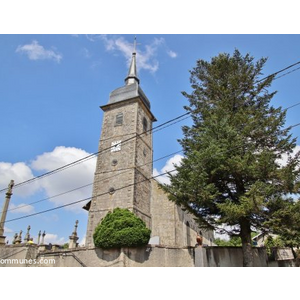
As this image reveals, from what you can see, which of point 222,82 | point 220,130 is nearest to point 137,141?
point 222,82

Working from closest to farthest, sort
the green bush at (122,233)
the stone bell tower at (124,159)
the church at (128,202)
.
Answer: the green bush at (122,233) → the church at (128,202) → the stone bell tower at (124,159)

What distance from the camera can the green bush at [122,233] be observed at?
492 inches

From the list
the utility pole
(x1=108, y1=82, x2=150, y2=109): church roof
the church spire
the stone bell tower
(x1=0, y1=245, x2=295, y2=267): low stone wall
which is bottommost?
(x1=0, y1=245, x2=295, y2=267): low stone wall

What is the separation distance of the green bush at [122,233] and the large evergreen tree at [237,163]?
302 cm

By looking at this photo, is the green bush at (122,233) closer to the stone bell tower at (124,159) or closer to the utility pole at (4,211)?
the stone bell tower at (124,159)

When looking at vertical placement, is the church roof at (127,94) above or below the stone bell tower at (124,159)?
above

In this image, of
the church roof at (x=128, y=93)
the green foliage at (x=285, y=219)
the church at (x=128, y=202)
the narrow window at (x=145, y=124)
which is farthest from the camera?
the narrow window at (x=145, y=124)

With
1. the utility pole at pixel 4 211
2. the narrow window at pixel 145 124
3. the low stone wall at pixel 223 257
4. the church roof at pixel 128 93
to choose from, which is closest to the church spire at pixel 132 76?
the church roof at pixel 128 93

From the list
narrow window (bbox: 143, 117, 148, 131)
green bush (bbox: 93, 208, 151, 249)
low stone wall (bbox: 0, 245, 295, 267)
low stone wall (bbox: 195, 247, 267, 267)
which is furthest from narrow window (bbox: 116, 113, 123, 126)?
low stone wall (bbox: 195, 247, 267, 267)

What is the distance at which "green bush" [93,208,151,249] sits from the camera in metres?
12.5

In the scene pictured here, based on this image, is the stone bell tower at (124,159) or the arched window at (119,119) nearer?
the stone bell tower at (124,159)

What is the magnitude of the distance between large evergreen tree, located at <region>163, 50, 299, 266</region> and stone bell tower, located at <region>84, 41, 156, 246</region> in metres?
6.47

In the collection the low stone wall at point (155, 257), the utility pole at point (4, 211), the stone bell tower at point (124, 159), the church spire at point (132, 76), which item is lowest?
the low stone wall at point (155, 257)

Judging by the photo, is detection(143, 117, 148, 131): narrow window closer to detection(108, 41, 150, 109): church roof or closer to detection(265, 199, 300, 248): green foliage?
detection(108, 41, 150, 109): church roof
